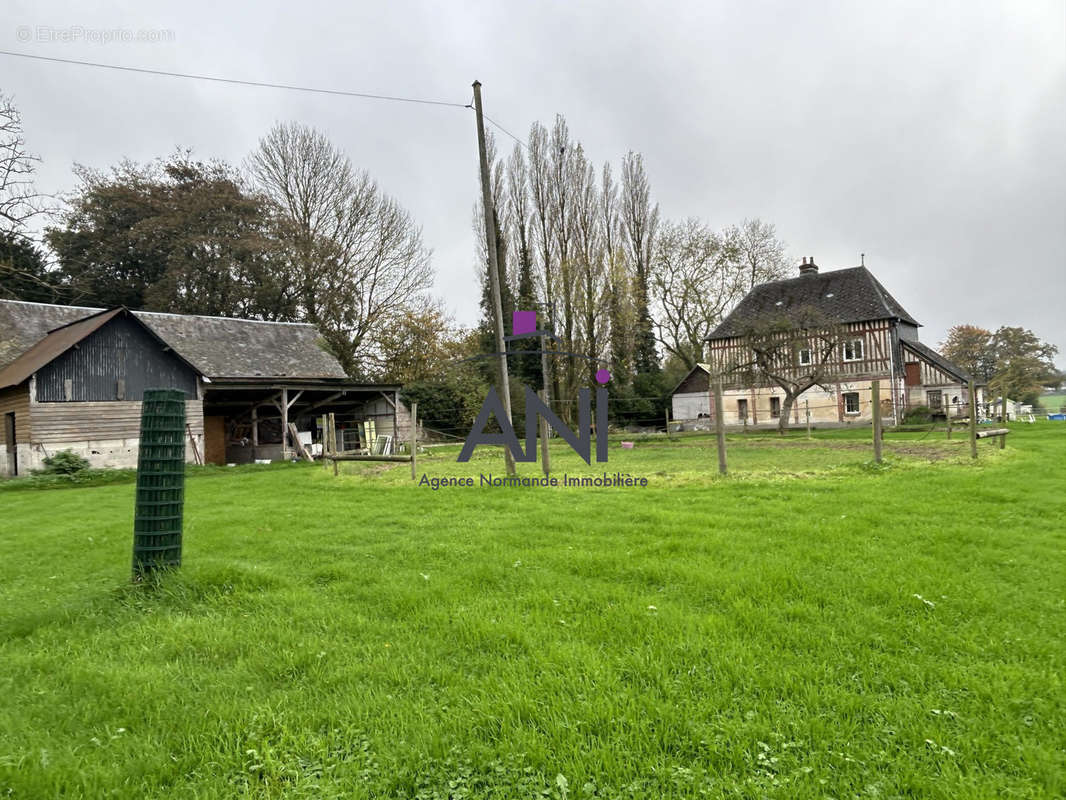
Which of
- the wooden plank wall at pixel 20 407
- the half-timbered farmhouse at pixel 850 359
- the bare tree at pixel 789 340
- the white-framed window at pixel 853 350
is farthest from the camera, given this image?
the white-framed window at pixel 853 350

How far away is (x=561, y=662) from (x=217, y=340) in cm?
2346

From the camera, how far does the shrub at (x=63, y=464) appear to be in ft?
50.7

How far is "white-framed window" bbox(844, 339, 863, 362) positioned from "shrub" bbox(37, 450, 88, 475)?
99.3 feet

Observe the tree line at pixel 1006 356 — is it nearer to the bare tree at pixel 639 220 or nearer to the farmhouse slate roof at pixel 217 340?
the bare tree at pixel 639 220

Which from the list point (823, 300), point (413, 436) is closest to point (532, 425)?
point (413, 436)

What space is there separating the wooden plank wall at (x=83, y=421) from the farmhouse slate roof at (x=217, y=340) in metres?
2.51

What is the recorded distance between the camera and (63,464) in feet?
50.9

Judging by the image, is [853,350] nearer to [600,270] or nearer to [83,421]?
[600,270]

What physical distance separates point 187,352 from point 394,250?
13.6m

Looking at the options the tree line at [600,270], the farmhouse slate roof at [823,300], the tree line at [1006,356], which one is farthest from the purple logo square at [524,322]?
the tree line at [1006,356]

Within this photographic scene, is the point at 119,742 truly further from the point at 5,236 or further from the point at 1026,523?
the point at 5,236

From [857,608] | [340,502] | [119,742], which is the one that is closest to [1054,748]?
[857,608]

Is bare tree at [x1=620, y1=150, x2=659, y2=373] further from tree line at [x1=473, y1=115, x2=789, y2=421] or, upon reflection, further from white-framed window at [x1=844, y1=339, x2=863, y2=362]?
white-framed window at [x1=844, y1=339, x2=863, y2=362]

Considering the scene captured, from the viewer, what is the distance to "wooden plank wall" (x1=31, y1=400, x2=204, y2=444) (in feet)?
53.1
